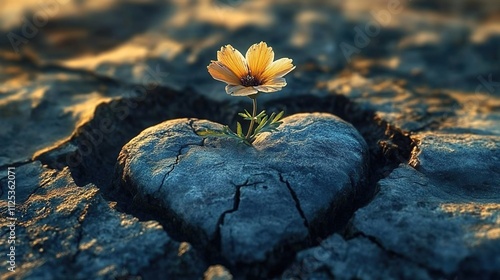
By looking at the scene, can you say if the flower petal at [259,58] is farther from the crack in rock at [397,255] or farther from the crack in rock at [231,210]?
the crack in rock at [397,255]

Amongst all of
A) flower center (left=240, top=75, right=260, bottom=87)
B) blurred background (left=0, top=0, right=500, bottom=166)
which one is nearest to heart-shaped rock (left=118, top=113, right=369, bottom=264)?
flower center (left=240, top=75, right=260, bottom=87)

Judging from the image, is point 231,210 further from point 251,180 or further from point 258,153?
point 258,153

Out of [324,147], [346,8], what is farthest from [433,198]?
[346,8]

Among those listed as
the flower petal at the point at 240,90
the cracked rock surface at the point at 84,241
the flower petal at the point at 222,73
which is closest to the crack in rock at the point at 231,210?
the cracked rock surface at the point at 84,241

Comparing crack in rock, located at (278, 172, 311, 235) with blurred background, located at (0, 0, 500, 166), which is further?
blurred background, located at (0, 0, 500, 166)

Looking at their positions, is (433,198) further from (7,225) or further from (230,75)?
(7,225)

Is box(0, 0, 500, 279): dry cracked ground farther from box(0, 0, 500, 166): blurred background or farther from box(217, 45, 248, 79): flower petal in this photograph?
box(217, 45, 248, 79): flower petal
